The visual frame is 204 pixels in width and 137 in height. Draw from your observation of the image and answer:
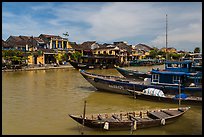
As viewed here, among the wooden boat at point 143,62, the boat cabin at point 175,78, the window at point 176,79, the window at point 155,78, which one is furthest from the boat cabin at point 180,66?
the wooden boat at point 143,62

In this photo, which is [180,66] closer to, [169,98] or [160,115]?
[169,98]

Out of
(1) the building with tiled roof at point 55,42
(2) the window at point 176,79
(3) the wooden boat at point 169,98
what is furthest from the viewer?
(1) the building with tiled roof at point 55,42

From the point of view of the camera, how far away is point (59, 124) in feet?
37.3

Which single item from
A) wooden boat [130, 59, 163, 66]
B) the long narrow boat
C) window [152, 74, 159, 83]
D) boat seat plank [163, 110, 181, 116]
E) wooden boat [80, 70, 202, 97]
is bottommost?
the long narrow boat

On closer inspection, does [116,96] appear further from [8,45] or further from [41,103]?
[8,45]

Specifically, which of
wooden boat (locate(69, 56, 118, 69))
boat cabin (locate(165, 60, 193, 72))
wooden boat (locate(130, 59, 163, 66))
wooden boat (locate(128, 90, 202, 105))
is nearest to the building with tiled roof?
wooden boat (locate(69, 56, 118, 69))

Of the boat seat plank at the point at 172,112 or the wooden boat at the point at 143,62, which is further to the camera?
the wooden boat at the point at 143,62

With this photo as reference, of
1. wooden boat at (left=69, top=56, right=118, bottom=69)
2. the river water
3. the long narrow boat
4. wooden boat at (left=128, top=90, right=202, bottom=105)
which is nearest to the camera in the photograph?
the long narrow boat

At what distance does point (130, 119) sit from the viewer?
1070cm

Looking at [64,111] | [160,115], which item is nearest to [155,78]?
[160,115]

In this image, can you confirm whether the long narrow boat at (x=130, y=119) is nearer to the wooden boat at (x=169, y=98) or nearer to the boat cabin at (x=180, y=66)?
the wooden boat at (x=169, y=98)

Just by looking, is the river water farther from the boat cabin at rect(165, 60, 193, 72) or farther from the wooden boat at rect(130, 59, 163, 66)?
the wooden boat at rect(130, 59, 163, 66)

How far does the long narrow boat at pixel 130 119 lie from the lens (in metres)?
9.76

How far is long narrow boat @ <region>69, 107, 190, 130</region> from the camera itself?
9758mm
